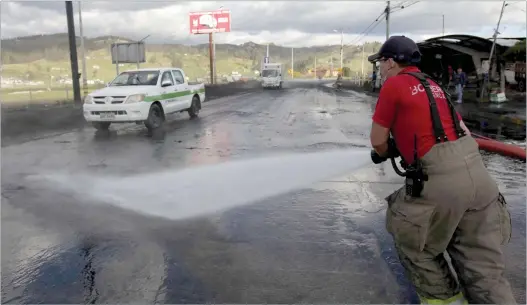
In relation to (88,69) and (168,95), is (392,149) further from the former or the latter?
(88,69)

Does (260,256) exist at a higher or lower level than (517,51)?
lower

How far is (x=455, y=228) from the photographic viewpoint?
2.40m

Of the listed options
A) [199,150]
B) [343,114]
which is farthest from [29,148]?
[343,114]

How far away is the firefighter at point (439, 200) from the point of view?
233 centimetres

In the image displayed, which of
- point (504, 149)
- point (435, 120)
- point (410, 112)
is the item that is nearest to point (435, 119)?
point (435, 120)

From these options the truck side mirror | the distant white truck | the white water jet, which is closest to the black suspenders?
the white water jet

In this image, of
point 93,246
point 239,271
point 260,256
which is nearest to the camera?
point 239,271

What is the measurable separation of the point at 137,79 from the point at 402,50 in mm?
11418

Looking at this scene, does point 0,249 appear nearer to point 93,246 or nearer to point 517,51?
point 93,246

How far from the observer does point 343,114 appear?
1675cm

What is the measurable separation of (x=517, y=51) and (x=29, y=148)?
22417 millimetres

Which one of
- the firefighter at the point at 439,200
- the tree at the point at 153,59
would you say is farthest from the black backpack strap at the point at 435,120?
the tree at the point at 153,59

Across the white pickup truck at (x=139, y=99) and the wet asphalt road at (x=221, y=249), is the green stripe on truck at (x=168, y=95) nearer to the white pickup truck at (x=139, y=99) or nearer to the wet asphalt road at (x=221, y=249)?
the white pickup truck at (x=139, y=99)

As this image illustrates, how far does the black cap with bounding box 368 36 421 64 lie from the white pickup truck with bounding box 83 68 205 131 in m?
10.1
